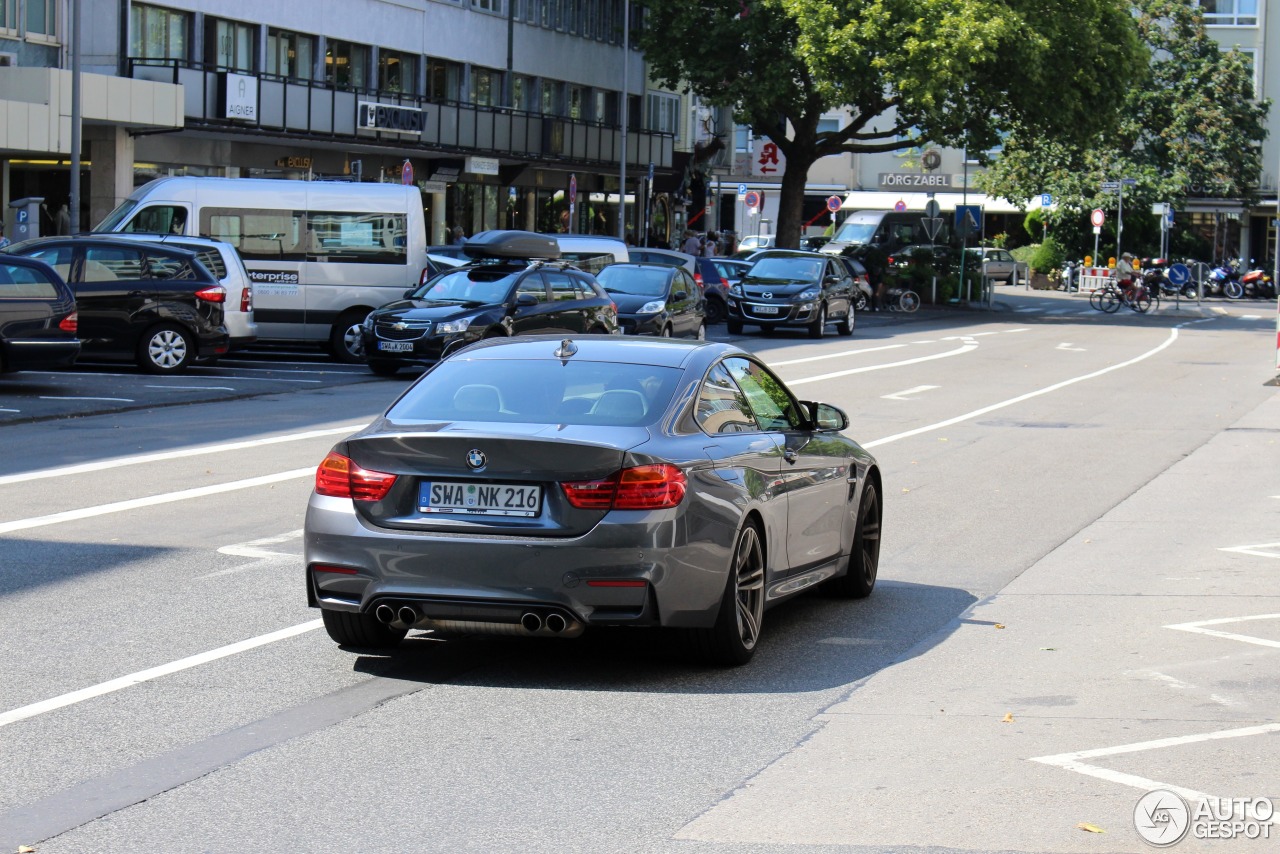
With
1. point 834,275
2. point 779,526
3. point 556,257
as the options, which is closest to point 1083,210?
point 834,275

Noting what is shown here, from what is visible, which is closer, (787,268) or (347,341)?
(347,341)

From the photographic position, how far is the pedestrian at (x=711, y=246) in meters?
54.3

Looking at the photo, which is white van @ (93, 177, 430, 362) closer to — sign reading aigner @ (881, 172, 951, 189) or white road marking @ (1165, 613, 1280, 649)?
white road marking @ (1165, 613, 1280, 649)

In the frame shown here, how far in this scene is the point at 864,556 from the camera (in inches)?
376

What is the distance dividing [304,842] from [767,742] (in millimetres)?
1856

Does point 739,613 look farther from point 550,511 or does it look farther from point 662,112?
point 662,112

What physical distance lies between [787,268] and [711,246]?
17774 mm

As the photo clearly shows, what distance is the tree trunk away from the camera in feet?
178

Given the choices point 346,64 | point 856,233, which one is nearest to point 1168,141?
point 856,233

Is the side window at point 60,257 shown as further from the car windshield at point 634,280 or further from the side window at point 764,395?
the side window at point 764,395

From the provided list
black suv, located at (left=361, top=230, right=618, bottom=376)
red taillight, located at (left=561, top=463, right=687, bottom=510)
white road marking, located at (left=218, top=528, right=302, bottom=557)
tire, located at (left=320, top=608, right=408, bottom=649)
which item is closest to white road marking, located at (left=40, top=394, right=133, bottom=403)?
black suv, located at (left=361, top=230, right=618, bottom=376)

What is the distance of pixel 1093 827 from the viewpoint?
17.8ft

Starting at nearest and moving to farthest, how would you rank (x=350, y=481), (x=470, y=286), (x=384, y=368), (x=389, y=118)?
1. (x=350, y=481)
2. (x=384, y=368)
3. (x=470, y=286)
4. (x=389, y=118)

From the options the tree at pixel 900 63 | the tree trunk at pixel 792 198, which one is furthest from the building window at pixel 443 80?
the tree trunk at pixel 792 198
